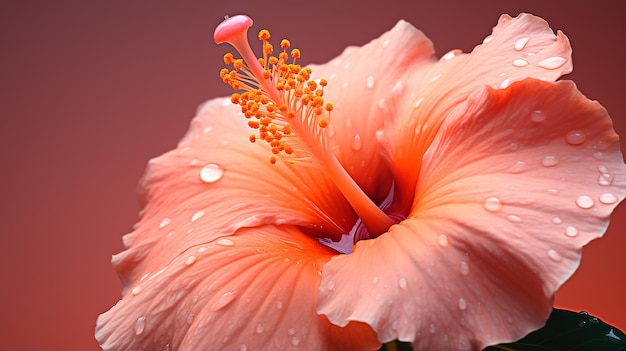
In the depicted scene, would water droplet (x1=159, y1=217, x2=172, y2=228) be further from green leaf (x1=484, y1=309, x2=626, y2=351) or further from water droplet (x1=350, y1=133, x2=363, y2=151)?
green leaf (x1=484, y1=309, x2=626, y2=351)

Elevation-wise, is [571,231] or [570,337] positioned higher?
[571,231]

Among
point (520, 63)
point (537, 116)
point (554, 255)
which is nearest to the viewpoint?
point (554, 255)

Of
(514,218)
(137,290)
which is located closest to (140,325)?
(137,290)

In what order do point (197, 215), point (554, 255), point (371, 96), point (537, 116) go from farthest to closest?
point (371, 96) → point (197, 215) → point (537, 116) → point (554, 255)

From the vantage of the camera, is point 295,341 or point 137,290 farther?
point 137,290

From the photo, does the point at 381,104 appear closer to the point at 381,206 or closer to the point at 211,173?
the point at 381,206

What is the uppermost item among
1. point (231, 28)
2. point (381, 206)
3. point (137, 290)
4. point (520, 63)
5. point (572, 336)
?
point (231, 28)
